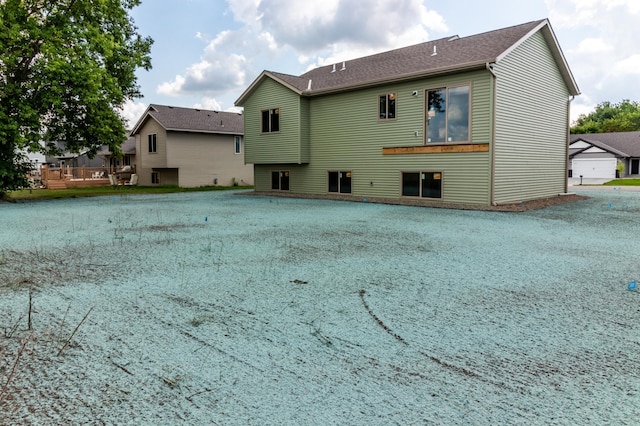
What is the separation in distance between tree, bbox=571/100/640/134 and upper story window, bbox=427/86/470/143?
6191cm

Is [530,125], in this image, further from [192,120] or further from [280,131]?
[192,120]

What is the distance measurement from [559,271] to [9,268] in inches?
278

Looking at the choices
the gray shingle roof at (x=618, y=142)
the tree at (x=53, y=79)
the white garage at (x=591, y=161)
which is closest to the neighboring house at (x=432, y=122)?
the tree at (x=53, y=79)

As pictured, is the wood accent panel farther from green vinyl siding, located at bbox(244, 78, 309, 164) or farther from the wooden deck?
the wooden deck

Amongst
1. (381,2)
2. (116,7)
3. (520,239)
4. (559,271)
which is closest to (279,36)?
(381,2)

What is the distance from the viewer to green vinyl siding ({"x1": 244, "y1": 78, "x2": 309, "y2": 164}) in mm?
18859

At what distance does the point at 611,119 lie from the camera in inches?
2571

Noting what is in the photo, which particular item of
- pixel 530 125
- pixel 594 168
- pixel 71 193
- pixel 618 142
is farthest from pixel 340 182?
pixel 618 142

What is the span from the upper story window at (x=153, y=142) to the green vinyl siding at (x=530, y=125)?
22121 mm

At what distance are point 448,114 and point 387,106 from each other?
8.49ft

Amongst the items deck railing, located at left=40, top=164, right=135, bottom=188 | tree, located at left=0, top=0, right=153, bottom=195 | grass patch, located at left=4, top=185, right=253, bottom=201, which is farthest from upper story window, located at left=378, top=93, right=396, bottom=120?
deck railing, located at left=40, top=164, right=135, bottom=188

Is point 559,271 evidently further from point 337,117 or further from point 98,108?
point 98,108

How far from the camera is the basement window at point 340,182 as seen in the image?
17.8 m

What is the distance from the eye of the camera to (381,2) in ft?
59.0
